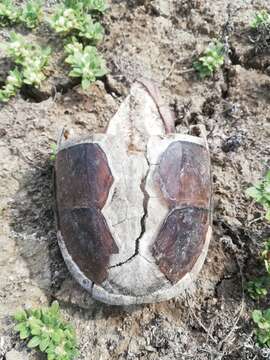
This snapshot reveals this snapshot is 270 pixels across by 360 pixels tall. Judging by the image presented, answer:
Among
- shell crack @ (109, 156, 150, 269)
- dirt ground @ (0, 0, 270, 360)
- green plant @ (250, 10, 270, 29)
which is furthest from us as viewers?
green plant @ (250, 10, 270, 29)

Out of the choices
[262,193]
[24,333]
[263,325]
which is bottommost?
[24,333]

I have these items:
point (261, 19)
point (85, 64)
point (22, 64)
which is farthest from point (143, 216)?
point (261, 19)

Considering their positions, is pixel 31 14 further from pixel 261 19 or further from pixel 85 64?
pixel 261 19

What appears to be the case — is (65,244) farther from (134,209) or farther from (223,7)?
(223,7)

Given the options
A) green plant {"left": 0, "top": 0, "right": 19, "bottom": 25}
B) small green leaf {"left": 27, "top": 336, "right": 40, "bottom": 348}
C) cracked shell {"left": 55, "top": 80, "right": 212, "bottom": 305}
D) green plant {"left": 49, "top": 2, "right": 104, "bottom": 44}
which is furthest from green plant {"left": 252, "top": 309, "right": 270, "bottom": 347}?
green plant {"left": 0, "top": 0, "right": 19, "bottom": 25}

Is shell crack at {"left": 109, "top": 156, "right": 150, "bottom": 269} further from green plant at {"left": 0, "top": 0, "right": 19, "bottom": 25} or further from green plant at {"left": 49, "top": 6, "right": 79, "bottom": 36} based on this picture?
green plant at {"left": 0, "top": 0, "right": 19, "bottom": 25}

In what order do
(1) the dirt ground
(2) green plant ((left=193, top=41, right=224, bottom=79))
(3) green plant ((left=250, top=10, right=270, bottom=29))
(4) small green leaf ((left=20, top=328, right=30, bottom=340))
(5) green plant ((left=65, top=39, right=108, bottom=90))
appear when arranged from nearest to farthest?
(4) small green leaf ((left=20, top=328, right=30, bottom=340)) → (1) the dirt ground → (5) green plant ((left=65, top=39, right=108, bottom=90)) → (2) green plant ((left=193, top=41, right=224, bottom=79)) → (3) green plant ((left=250, top=10, right=270, bottom=29))

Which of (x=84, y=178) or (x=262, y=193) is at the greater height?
(x=84, y=178)

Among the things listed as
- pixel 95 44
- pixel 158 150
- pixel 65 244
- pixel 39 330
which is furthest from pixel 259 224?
pixel 95 44
